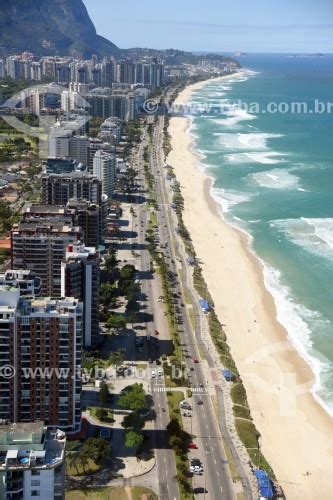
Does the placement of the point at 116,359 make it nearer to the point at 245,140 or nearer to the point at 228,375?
the point at 228,375

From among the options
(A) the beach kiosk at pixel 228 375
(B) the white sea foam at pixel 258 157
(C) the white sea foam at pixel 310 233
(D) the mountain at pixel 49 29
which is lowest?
(A) the beach kiosk at pixel 228 375

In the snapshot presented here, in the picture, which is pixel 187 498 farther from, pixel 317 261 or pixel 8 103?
pixel 8 103

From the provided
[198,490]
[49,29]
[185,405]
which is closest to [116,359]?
[185,405]

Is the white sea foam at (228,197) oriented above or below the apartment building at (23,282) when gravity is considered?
below

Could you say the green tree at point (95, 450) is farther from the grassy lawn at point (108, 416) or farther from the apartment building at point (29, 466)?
the apartment building at point (29, 466)

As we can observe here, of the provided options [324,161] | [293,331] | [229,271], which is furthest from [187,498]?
[324,161]

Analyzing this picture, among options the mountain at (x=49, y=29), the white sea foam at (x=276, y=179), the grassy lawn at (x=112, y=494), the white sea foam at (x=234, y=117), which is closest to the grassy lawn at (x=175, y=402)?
the grassy lawn at (x=112, y=494)
